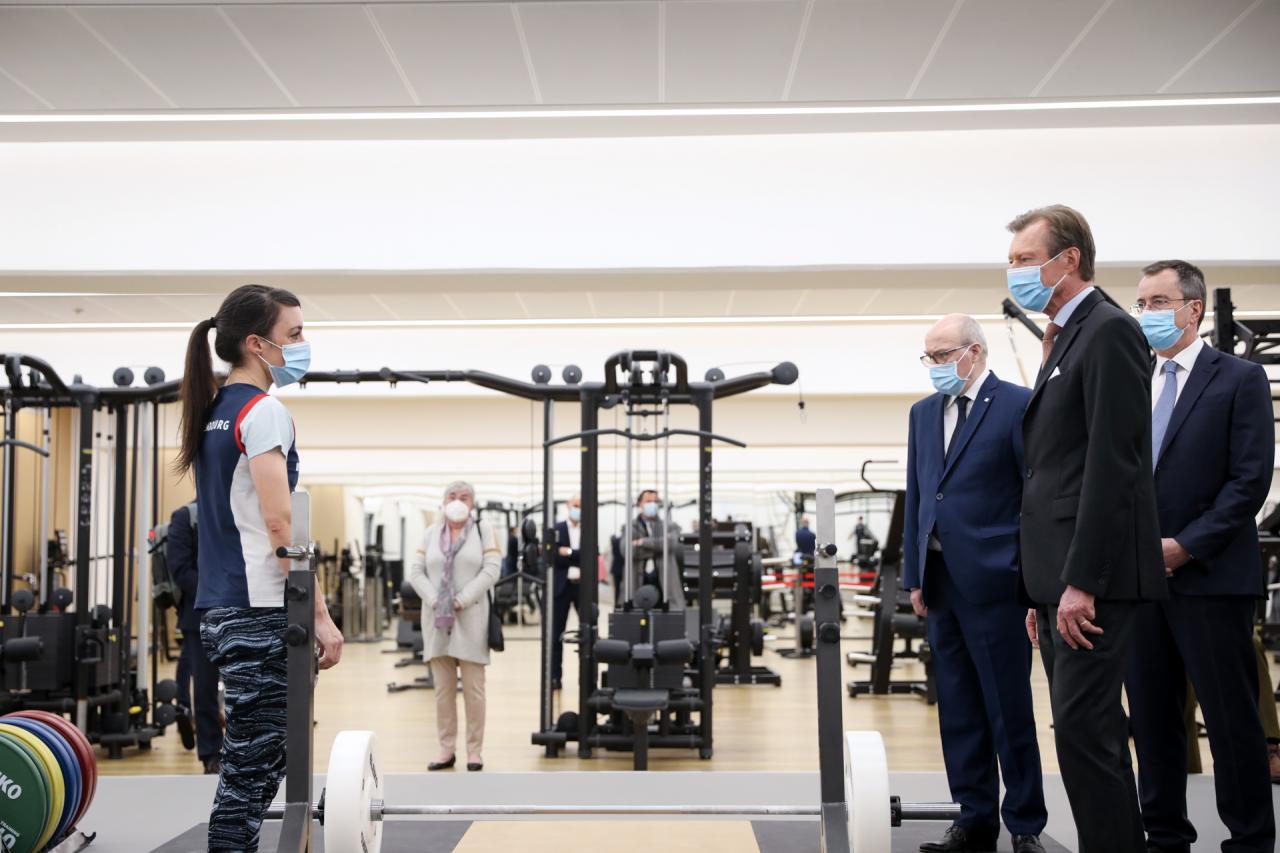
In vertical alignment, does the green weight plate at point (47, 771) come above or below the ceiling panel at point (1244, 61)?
below

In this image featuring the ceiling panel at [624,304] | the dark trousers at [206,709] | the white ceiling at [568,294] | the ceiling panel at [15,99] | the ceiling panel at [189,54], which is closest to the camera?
the ceiling panel at [189,54]

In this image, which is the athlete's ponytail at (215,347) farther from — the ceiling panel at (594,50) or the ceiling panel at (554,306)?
the ceiling panel at (554,306)

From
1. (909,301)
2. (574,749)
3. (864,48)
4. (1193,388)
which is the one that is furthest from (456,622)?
(909,301)

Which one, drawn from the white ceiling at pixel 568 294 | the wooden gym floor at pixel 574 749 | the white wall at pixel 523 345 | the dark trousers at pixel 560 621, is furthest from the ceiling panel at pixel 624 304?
the wooden gym floor at pixel 574 749

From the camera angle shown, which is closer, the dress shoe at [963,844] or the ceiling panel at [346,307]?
the dress shoe at [963,844]

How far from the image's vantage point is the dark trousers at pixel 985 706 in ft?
9.76

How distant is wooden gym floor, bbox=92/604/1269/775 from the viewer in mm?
5695

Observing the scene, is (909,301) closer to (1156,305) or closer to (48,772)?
(1156,305)

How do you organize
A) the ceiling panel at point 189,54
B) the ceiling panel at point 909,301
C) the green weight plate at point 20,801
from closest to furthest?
the green weight plate at point 20,801
the ceiling panel at point 189,54
the ceiling panel at point 909,301

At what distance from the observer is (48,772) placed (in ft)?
9.87

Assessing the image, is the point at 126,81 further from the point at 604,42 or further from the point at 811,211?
the point at 811,211

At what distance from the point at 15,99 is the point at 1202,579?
5431 mm

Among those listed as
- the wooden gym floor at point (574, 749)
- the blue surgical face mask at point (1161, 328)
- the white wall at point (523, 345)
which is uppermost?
the white wall at point (523, 345)

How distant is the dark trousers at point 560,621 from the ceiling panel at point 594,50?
3.14 metres
